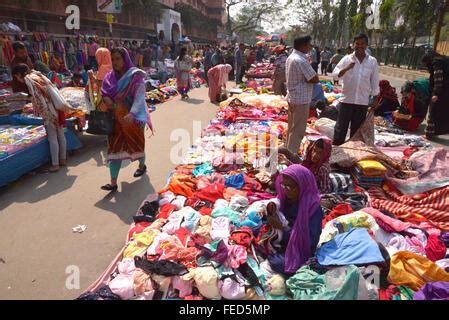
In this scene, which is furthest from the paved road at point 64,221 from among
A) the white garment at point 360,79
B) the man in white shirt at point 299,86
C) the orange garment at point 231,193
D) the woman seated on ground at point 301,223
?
the white garment at point 360,79

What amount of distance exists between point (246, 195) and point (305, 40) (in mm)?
2354

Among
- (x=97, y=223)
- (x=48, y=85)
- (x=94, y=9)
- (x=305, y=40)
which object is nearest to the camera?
Result: (x=97, y=223)

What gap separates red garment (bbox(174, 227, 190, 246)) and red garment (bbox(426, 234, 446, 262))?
214 cm

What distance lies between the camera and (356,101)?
475cm

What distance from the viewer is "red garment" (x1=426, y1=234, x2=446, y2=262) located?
2746mm

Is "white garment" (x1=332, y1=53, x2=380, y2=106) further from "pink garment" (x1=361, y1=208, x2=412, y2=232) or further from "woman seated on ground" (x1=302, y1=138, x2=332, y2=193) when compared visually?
"pink garment" (x1=361, y1=208, x2=412, y2=232)

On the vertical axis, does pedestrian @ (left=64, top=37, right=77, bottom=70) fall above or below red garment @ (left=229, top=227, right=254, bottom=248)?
above

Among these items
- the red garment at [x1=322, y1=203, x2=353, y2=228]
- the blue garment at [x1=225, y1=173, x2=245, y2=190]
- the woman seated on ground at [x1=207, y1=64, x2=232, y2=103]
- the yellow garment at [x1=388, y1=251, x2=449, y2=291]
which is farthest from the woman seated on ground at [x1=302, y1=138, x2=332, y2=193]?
the woman seated on ground at [x1=207, y1=64, x2=232, y2=103]

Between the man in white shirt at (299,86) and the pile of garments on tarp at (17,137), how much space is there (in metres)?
3.87

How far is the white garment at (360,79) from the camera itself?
15.1ft

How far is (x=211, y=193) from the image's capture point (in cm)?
381

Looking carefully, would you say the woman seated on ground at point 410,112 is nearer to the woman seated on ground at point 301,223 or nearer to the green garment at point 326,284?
the woman seated on ground at point 301,223
